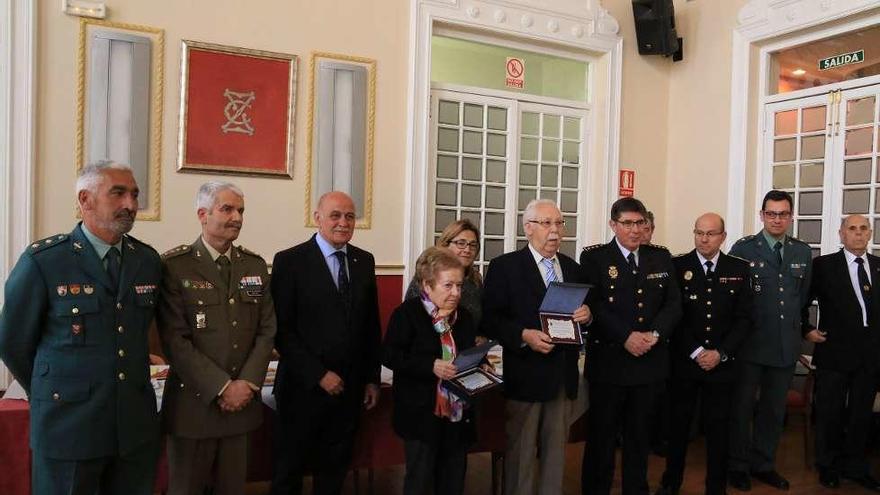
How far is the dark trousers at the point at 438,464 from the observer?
2605 millimetres

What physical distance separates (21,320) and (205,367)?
566 millimetres

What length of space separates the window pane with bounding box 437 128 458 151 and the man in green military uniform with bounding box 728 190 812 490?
99.3 inches

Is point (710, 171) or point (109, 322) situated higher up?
point (710, 171)

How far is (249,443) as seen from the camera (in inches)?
114

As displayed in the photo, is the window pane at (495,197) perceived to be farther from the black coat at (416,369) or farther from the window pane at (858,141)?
the black coat at (416,369)

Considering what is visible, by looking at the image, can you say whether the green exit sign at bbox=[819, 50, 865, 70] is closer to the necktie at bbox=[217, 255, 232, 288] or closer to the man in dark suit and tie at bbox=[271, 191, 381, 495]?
the man in dark suit and tie at bbox=[271, 191, 381, 495]

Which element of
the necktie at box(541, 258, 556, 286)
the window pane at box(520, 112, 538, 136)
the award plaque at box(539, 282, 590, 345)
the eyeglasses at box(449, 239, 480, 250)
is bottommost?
the award plaque at box(539, 282, 590, 345)

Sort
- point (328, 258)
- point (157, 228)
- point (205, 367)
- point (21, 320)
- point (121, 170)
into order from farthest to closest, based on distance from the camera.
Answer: point (157, 228) → point (328, 258) → point (205, 367) → point (121, 170) → point (21, 320)

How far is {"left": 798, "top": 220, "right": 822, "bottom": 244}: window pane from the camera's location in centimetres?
535

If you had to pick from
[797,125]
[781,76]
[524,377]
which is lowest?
[524,377]

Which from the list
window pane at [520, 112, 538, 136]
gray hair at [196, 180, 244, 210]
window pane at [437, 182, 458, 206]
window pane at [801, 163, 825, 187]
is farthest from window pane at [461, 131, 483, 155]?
gray hair at [196, 180, 244, 210]

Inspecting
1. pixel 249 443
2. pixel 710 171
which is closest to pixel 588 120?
pixel 710 171

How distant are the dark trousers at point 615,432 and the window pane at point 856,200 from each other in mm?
2982

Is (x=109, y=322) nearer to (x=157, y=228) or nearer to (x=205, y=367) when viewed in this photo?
(x=205, y=367)
